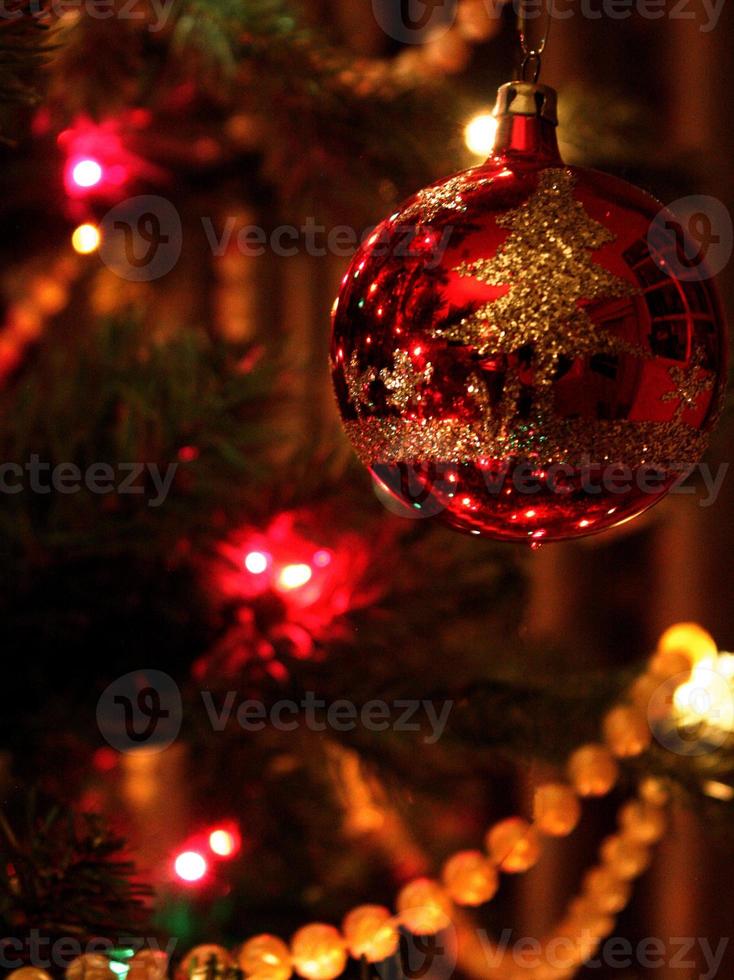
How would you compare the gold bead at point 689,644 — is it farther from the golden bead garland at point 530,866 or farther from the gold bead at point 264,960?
the gold bead at point 264,960

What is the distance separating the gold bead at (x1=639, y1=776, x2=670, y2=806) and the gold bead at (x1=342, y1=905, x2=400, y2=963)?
195mm

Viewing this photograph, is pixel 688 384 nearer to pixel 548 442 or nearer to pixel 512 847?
pixel 548 442

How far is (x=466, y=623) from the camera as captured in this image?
0.69 m

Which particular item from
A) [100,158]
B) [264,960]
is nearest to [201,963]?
[264,960]

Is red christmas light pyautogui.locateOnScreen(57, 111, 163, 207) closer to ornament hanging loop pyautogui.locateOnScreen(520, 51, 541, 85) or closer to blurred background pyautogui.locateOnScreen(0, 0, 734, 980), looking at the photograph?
blurred background pyautogui.locateOnScreen(0, 0, 734, 980)

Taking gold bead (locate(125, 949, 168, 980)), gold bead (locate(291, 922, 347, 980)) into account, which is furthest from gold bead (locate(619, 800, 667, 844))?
gold bead (locate(125, 949, 168, 980))

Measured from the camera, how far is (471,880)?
1.80 ft

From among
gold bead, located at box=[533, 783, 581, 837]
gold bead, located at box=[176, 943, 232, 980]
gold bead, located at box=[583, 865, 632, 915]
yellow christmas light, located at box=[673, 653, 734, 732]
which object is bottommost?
gold bead, located at box=[583, 865, 632, 915]

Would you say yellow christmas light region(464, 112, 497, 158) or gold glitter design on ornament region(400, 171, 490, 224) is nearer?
gold glitter design on ornament region(400, 171, 490, 224)

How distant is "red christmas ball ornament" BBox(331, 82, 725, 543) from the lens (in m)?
0.33

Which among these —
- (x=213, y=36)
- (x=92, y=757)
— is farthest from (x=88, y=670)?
(x=213, y=36)

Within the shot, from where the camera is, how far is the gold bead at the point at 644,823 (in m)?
0.63

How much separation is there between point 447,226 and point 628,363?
A: 0.08 metres

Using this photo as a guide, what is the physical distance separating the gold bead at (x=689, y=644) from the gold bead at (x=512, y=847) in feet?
0.48
